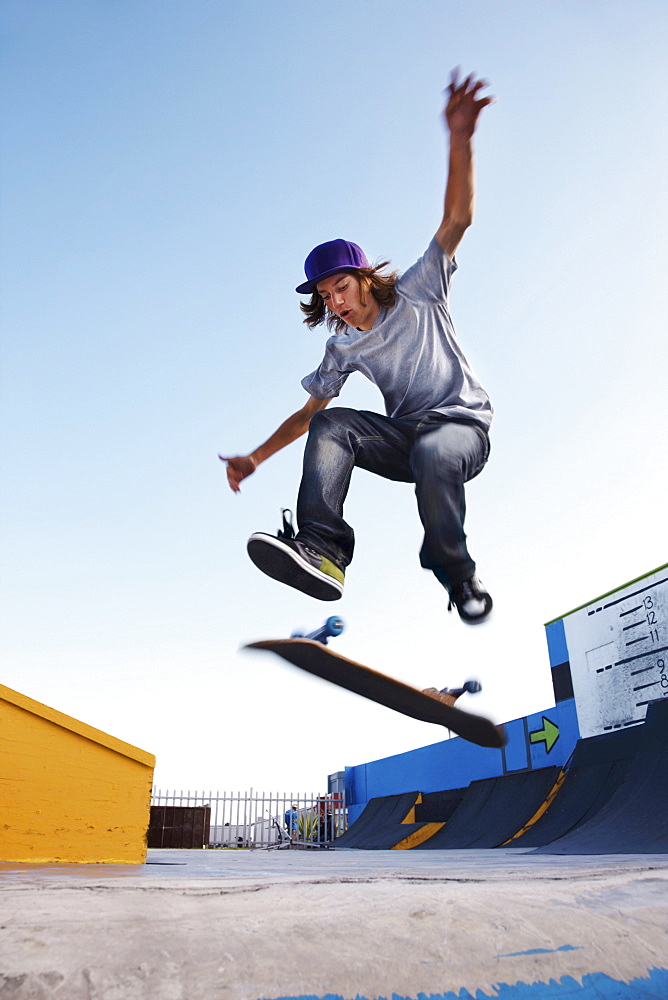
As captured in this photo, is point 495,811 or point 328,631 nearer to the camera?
point 328,631

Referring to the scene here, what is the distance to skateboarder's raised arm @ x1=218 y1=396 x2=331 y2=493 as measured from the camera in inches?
125

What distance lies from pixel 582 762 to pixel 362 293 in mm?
9767

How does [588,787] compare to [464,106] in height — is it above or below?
below

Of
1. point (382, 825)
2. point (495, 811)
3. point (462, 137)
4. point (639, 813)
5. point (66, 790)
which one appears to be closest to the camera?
point (462, 137)

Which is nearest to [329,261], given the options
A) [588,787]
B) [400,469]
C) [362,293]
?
[362,293]

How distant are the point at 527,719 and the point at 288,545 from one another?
1239 centimetres

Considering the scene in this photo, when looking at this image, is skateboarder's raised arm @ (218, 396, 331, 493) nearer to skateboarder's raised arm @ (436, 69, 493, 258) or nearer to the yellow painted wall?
skateboarder's raised arm @ (436, 69, 493, 258)

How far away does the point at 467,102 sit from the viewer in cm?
242

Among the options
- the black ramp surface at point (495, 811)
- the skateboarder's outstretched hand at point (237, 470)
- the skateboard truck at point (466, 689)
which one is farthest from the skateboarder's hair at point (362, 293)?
the black ramp surface at point (495, 811)

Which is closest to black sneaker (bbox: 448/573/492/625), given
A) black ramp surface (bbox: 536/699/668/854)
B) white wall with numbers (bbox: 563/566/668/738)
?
black ramp surface (bbox: 536/699/668/854)

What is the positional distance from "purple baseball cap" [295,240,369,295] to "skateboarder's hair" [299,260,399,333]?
Result: 0.04 metres

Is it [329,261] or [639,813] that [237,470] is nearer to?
[329,261]

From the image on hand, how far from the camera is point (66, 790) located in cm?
387

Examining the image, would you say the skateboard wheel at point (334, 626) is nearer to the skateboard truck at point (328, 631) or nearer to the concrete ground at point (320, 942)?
the skateboard truck at point (328, 631)
